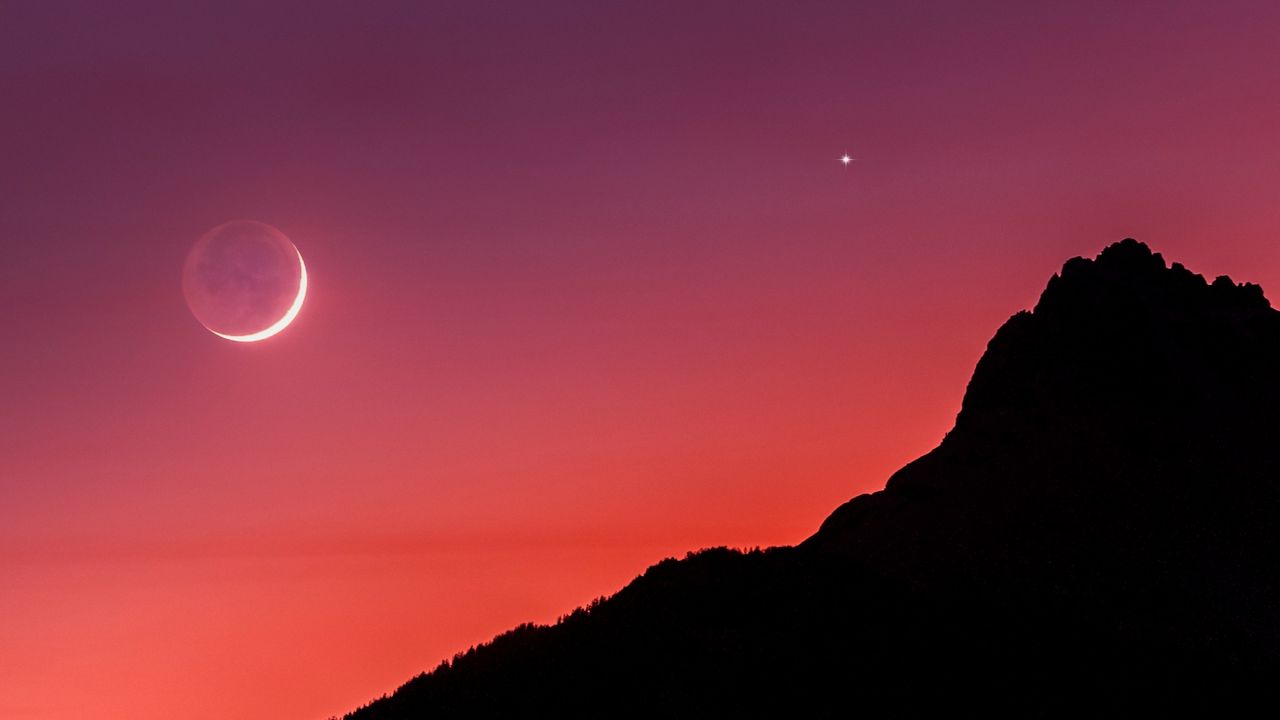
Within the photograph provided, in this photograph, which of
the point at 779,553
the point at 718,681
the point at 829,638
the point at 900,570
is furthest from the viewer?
the point at 779,553

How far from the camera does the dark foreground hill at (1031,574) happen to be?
98.1ft

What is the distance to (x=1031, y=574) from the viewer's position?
115 ft

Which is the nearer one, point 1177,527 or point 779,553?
point 1177,527

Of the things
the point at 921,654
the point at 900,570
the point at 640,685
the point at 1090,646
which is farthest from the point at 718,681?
the point at 1090,646

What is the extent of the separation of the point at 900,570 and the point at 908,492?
170 inches

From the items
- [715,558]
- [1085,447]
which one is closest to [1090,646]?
[1085,447]

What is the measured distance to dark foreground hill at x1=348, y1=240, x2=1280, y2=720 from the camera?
29.9 meters

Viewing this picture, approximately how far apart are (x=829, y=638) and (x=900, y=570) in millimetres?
4840

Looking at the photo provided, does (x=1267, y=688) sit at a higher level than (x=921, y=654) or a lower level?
lower

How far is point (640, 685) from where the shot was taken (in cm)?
2978

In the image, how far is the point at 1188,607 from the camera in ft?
110

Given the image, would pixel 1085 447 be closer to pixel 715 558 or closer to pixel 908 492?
pixel 908 492

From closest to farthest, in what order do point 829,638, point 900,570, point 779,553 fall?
point 829,638
point 900,570
point 779,553

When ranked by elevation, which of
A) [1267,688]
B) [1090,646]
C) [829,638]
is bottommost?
[1267,688]
